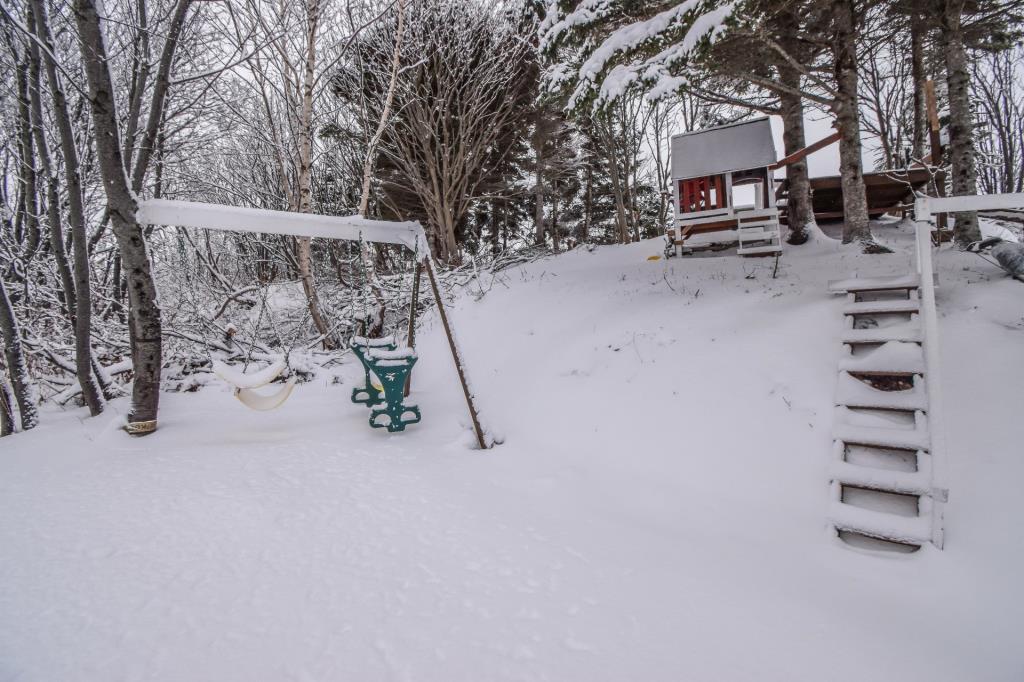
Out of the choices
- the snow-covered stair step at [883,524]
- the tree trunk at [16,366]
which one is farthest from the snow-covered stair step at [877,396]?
the tree trunk at [16,366]

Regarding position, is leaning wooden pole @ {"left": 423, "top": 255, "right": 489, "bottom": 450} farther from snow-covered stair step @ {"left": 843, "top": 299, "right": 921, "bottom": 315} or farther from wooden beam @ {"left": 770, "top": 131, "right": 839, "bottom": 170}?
wooden beam @ {"left": 770, "top": 131, "right": 839, "bottom": 170}

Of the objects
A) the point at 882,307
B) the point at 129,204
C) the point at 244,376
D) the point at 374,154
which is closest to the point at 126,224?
the point at 129,204

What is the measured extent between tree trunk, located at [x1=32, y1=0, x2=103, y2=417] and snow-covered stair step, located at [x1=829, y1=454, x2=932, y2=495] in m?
6.64

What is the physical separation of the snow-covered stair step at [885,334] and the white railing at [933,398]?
478 millimetres

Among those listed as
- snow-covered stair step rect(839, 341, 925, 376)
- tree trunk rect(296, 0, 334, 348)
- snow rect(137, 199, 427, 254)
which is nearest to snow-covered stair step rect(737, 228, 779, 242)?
snow-covered stair step rect(839, 341, 925, 376)

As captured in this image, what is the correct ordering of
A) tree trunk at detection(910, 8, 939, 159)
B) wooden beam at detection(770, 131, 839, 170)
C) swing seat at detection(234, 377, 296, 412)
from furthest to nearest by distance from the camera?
tree trunk at detection(910, 8, 939, 159) → wooden beam at detection(770, 131, 839, 170) → swing seat at detection(234, 377, 296, 412)

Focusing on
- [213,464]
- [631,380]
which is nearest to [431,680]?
[213,464]

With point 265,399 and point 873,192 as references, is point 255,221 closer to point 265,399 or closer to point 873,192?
point 265,399

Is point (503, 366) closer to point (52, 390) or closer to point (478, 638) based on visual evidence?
point (478, 638)

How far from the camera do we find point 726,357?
12.8 feet

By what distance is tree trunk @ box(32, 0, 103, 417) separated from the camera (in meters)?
4.09

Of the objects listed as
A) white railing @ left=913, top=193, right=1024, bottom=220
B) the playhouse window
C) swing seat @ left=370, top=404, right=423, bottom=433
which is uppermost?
the playhouse window

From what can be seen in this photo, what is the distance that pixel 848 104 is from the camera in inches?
220

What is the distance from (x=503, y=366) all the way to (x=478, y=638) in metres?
3.76
